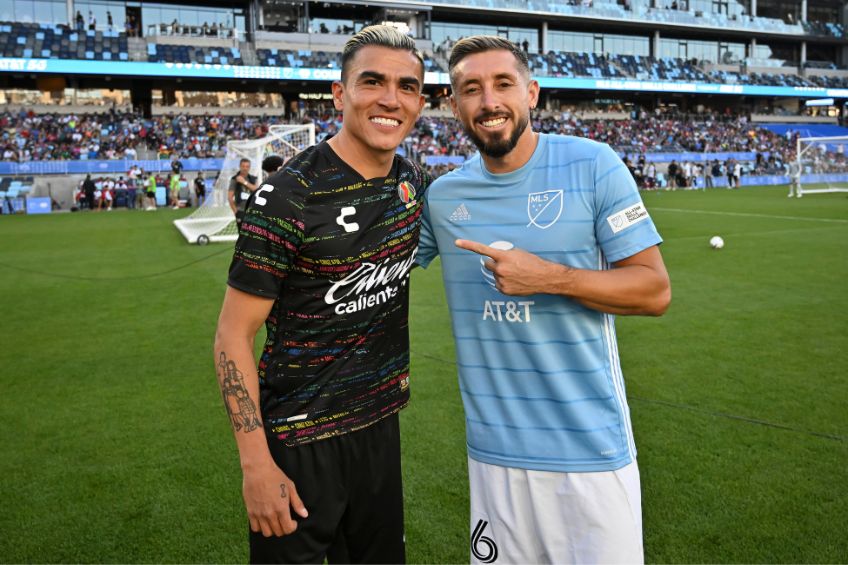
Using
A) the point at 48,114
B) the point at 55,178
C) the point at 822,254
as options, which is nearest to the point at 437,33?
the point at 48,114

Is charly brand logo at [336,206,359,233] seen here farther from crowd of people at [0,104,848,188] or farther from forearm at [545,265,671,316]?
crowd of people at [0,104,848,188]

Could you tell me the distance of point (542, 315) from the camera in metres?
2.50

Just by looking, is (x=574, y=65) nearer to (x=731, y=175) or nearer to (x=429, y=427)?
(x=731, y=175)

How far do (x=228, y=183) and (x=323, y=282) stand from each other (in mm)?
19854

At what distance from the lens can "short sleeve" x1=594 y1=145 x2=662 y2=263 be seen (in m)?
2.40

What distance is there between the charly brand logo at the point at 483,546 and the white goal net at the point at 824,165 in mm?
38037

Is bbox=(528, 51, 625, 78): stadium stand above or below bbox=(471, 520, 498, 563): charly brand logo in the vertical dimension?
above

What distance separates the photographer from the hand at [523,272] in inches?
91.4

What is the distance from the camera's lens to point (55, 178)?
34.7 m

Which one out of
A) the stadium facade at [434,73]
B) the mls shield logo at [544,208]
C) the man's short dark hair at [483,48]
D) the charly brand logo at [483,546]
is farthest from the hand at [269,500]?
the stadium facade at [434,73]

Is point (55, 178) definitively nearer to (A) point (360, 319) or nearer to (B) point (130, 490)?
(B) point (130, 490)

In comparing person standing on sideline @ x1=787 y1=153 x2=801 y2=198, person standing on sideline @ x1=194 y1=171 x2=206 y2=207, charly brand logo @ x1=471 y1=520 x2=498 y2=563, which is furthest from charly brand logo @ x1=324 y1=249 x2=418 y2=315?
person standing on sideline @ x1=787 y1=153 x2=801 y2=198

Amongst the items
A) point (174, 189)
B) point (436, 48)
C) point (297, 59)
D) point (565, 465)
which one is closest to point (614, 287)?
point (565, 465)

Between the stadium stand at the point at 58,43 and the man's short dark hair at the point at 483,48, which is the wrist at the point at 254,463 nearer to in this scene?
the man's short dark hair at the point at 483,48
